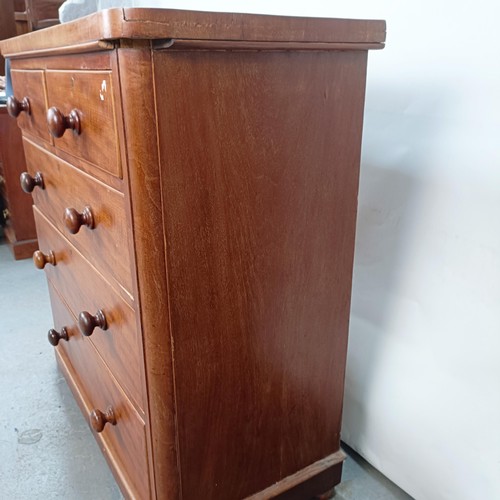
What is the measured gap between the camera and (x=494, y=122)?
2.54 feet

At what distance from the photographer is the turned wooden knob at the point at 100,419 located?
2.94 ft

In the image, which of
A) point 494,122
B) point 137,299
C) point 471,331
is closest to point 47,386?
point 137,299

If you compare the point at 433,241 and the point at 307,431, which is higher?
the point at 433,241

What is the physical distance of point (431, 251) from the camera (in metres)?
0.91

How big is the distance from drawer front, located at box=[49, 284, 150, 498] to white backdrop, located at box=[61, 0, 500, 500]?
50 cm

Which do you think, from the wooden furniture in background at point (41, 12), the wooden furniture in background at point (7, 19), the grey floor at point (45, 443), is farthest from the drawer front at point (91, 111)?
the wooden furniture in background at point (7, 19)

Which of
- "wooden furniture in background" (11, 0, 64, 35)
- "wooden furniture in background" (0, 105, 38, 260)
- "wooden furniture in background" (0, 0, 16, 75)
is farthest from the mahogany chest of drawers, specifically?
"wooden furniture in background" (0, 0, 16, 75)

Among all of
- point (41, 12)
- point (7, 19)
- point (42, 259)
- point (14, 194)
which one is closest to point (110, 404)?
point (42, 259)

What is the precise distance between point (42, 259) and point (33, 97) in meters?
0.34

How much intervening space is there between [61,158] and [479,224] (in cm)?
73

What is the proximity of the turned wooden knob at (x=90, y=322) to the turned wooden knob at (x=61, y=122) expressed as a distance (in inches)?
11.2

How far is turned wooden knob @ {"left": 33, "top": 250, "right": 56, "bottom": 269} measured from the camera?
3.59 feet

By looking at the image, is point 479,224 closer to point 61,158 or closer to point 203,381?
point 203,381

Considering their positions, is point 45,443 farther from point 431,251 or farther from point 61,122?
point 431,251
